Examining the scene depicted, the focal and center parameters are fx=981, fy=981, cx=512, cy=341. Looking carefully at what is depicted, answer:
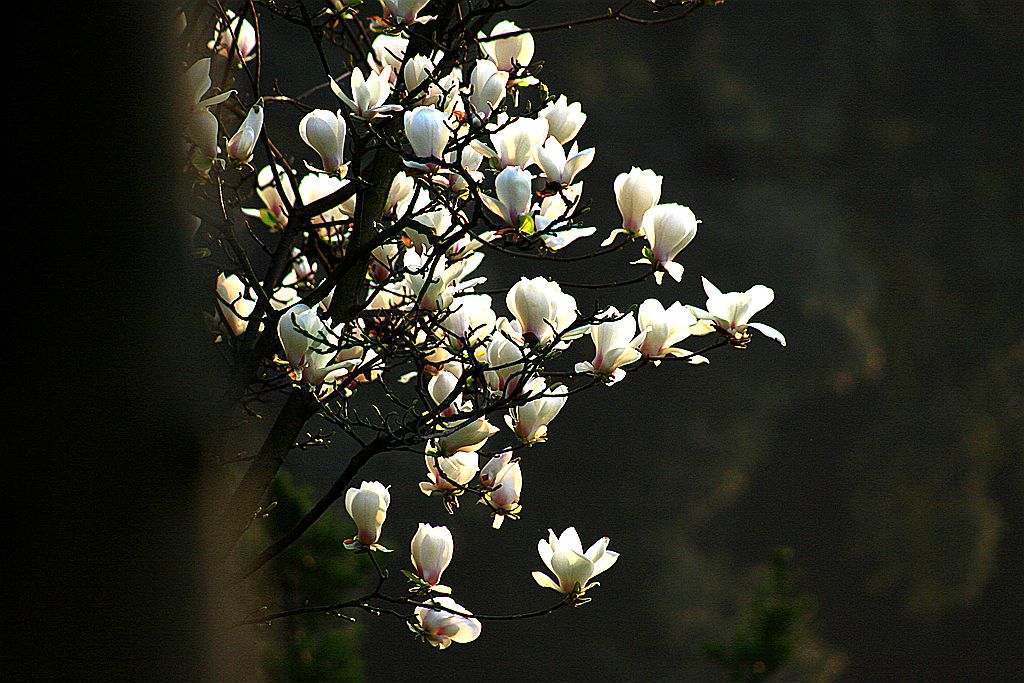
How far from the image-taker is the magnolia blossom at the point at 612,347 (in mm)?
589

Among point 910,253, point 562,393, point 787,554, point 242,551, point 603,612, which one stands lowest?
point 603,612

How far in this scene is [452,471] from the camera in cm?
65

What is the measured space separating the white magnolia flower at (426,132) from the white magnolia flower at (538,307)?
0.30ft

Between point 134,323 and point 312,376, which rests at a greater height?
point 134,323

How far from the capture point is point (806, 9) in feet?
10.6

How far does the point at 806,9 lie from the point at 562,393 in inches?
119

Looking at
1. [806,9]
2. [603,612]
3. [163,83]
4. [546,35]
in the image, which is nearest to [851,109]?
[806,9]

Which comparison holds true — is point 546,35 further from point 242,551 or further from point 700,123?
point 242,551

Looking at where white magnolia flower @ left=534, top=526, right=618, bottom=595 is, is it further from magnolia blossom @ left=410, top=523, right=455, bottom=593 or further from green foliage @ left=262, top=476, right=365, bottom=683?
green foliage @ left=262, top=476, right=365, bottom=683

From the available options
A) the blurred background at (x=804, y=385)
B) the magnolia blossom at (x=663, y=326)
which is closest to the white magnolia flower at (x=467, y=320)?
the magnolia blossom at (x=663, y=326)

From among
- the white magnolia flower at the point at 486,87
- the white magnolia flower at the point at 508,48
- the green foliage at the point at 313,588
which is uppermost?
the white magnolia flower at the point at 508,48

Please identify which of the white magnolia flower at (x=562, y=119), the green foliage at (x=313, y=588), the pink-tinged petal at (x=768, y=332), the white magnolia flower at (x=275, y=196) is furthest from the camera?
the green foliage at (x=313, y=588)

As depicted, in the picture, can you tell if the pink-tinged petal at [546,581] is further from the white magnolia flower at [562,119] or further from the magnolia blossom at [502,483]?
the white magnolia flower at [562,119]

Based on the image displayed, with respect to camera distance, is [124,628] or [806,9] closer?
[124,628]
